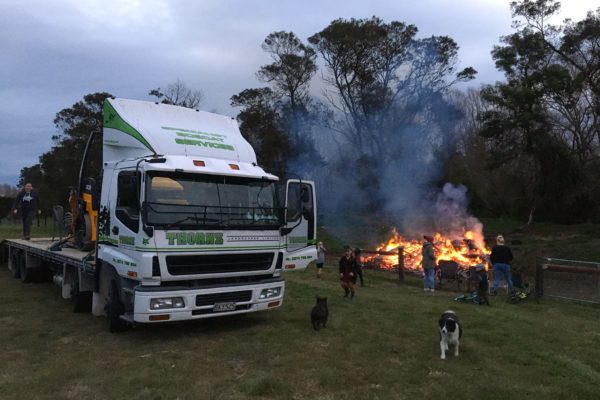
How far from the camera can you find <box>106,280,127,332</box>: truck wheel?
745 cm

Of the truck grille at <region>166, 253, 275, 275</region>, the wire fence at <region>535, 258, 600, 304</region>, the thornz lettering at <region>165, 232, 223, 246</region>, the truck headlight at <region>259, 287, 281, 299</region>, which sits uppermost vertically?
the thornz lettering at <region>165, 232, 223, 246</region>

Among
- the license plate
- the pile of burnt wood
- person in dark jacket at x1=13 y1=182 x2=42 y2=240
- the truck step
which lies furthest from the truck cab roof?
the pile of burnt wood

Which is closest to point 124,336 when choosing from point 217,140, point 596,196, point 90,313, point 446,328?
point 90,313

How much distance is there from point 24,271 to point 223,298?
27.0 feet

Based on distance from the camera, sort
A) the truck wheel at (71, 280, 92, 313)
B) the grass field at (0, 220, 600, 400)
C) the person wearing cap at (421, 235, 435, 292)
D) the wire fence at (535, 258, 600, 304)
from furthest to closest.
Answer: the person wearing cap at (421, 235, 435, 292) → the wire fence at (535, 258, 600, 304) → the truck wheel at (71, 280, 92, 313) → the grass field at (0, 220, 600, 400)

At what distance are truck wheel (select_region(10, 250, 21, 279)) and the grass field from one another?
11.4 feet

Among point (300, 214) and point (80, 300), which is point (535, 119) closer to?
point (300, 214)

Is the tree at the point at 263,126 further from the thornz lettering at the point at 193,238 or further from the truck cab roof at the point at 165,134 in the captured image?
the thornz lettering at the point at 193,238

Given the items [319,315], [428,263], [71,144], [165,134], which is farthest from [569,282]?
[71,144]

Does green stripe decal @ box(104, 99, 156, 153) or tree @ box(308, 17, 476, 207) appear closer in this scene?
green stripe decal @ box(104, 99, 156, 153)

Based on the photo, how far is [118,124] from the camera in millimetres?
8297

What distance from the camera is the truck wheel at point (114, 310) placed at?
7.45m

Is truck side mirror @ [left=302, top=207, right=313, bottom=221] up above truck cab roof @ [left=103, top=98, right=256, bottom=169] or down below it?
below

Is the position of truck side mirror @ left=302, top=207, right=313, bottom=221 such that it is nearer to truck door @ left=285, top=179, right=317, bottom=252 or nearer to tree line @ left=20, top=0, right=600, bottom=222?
truck door @ left=285, top=179, right=317, bottom=252
